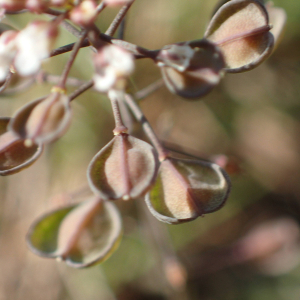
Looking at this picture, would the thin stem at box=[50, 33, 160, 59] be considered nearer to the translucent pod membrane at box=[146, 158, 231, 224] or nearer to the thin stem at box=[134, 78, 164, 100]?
the translucent pod membrane at box=[146, 158, 231, 224]

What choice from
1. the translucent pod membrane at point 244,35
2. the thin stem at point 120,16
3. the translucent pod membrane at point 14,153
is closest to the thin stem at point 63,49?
the thin stem at point 120,16

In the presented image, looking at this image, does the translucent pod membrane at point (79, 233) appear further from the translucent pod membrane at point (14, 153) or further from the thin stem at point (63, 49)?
the thin stem at point (63, 49)

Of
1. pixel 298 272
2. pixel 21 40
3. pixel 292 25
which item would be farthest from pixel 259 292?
pixel 21 40

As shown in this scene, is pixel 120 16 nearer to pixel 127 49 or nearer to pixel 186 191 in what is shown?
pixel 127 49

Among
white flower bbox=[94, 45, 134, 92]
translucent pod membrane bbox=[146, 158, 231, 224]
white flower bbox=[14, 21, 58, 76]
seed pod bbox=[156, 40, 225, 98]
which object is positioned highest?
white flower bbox=[14, 21, 58, 76]

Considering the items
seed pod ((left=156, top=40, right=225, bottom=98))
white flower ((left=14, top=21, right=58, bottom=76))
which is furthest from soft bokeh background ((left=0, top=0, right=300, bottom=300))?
white flower ((left=14, top=21, right=58, bottom=76))

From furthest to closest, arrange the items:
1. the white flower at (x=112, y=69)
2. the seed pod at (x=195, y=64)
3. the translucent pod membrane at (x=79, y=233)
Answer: the translucent pod membrane at (x=79, y=233), the seed pod at (x=195, y=64), the white flower at (x=112, y=69)

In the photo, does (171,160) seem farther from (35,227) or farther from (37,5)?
(35,227)
